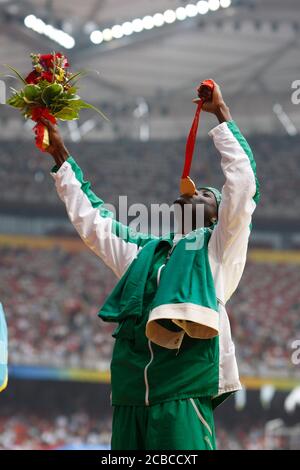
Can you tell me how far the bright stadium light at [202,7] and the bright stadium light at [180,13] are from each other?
0.35m

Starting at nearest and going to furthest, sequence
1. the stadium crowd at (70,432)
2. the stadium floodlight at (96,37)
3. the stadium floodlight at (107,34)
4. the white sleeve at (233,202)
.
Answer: the white sleeve at (233,202) < the stadium crowd at (70,432) < the stadium floodlight at (107,34) < the stadium floodlight at (96,37)

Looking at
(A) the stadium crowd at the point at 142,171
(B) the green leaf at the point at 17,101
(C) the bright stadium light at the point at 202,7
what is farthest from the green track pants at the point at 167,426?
(A) the stadium crowd at the point at 142,171

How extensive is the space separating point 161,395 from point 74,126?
2391cm

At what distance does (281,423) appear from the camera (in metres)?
18.5

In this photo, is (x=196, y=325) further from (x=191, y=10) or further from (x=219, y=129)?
(x=191, y=10)

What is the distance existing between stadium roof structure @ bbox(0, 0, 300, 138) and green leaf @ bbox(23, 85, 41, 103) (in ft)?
57.7

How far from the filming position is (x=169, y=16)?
2148 centimetres

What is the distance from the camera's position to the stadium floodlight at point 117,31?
21.6m

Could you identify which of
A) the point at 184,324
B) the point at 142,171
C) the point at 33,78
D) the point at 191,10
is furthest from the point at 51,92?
the point at 142,171

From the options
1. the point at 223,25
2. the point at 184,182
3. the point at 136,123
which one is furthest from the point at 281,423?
the point at 184,182

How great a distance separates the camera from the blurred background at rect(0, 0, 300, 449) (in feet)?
60.4

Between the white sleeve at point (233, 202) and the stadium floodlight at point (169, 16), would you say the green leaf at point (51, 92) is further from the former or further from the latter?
the stadium floodlight at point (169, 16)
